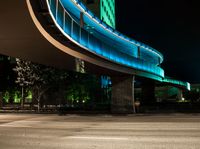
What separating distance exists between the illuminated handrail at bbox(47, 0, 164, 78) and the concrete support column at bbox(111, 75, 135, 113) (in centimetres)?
206

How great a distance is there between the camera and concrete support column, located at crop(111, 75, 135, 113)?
37984 mm

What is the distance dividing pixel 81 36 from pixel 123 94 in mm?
16453

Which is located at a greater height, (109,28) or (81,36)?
(109,28)

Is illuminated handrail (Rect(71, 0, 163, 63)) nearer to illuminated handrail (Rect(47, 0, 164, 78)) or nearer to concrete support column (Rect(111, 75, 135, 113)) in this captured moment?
illuminated handrail (Rect(47, 0, 164, 78))

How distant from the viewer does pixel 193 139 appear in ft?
41.0

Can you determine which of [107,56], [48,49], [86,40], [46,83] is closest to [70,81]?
[46,83]

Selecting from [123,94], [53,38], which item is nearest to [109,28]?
[123,94]

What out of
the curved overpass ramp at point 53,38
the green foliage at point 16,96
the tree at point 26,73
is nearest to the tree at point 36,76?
the tree at point 26,73

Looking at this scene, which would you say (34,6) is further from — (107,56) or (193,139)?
(107,56)

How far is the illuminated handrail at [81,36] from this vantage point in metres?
17.8

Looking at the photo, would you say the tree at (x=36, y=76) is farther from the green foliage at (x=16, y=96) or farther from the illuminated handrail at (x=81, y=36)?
the green foliage at (x=16, y=96)

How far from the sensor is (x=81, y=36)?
2334cm

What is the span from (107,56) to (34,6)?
17.0 metres

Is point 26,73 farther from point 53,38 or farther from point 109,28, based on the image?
point 53,38
